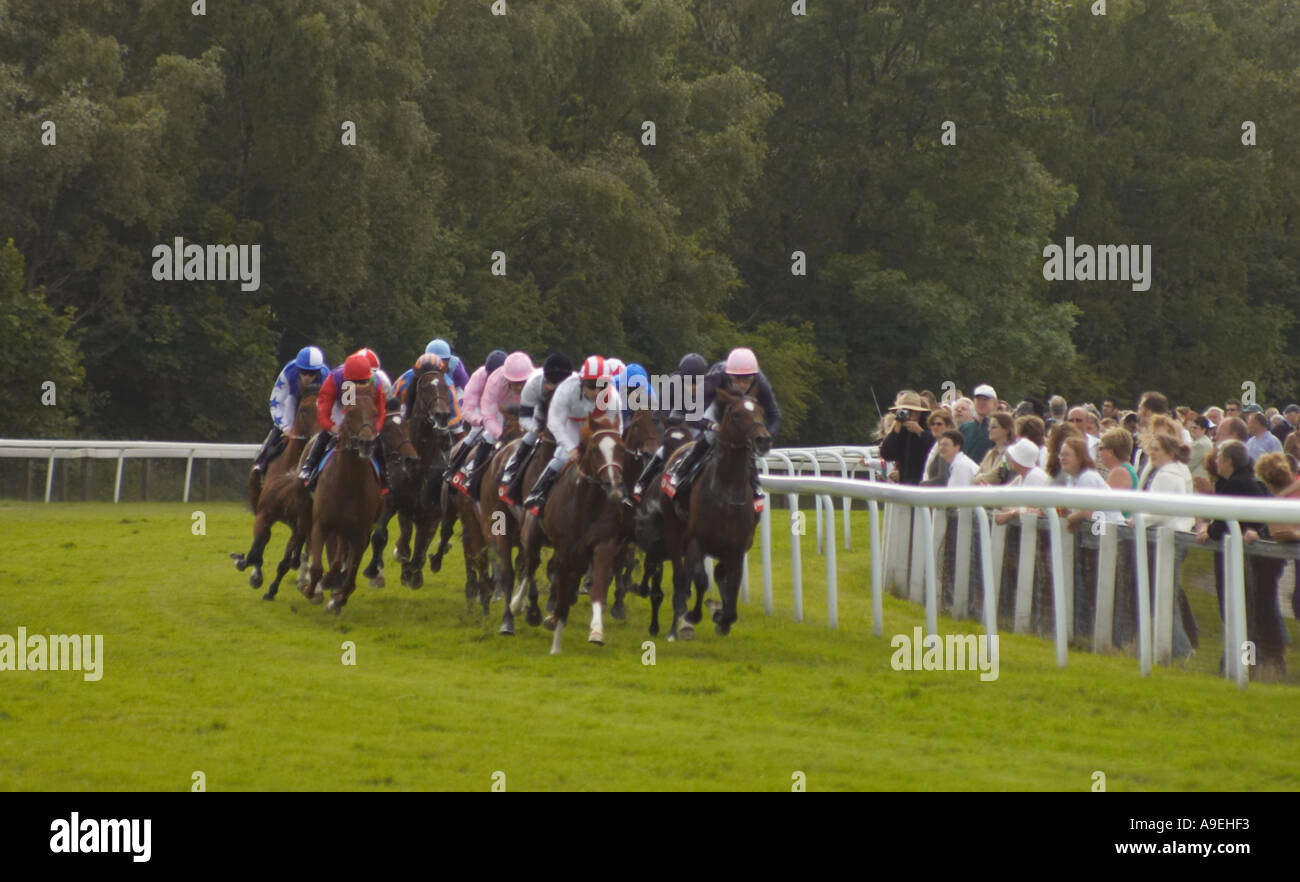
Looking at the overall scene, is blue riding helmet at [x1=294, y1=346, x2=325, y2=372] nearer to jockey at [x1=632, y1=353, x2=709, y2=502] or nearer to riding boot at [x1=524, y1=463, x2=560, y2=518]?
jockey at [x1=632, y1=353, x2=709, y2=502]

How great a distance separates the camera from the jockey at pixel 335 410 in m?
12.9

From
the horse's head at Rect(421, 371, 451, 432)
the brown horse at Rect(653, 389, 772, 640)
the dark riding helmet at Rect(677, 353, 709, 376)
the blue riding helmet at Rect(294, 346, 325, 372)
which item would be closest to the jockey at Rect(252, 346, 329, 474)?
the blue riding helmet at Rect(294, 346, 325, 372)

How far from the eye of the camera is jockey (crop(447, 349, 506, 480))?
1363 cm

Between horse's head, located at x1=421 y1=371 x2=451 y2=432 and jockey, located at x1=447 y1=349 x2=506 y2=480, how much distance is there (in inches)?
10.9

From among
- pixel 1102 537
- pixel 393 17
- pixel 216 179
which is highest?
pixel 393 17

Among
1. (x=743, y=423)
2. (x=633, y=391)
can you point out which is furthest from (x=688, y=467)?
(x=743, y=423)

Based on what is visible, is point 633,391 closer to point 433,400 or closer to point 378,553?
point 433,400

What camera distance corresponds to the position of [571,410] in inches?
447

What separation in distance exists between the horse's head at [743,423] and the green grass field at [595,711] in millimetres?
1232

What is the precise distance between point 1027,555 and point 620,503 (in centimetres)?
245

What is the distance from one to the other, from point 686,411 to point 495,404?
1.40 metres
